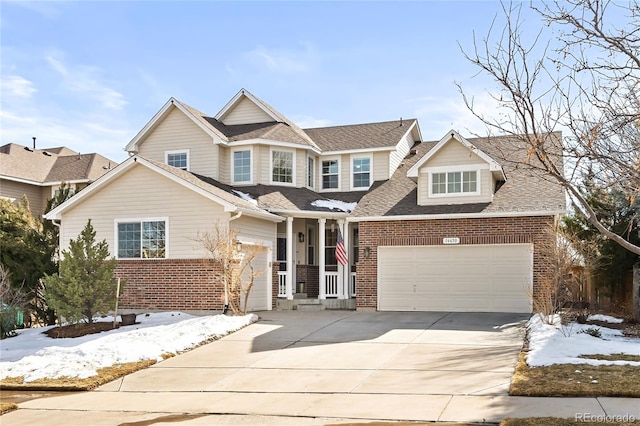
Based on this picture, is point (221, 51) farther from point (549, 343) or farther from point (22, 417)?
point (549, 343)

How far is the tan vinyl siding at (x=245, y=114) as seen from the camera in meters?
26.8

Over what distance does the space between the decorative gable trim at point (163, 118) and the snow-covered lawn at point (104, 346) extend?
8113mm

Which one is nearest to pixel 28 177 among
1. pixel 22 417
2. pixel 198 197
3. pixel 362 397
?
pixel 198 197

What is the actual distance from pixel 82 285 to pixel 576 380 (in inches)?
497

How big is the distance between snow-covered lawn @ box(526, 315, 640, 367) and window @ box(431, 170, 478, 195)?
620 cm

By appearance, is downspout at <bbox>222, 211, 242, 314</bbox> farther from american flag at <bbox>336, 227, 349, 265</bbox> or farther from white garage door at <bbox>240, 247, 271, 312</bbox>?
american flag at <bbox>336, 227, 349, 265</bbox>

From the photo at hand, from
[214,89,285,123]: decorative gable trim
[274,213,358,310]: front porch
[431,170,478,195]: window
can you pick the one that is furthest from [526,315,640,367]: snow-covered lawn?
[214,89,285,123]: decorative gable trim

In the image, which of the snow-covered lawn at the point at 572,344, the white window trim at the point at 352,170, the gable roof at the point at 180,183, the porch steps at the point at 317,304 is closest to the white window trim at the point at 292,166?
the white window trim at the point at 352,170

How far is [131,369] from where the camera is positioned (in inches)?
529

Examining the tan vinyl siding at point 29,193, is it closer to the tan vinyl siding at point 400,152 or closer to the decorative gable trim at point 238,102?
the decorative gable trim at point 238,102

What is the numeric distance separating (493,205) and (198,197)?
357 inches

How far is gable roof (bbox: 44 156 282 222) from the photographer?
65.5ft

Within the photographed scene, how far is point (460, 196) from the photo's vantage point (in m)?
21.3

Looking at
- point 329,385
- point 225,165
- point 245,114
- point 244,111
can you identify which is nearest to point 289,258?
point 225,165
